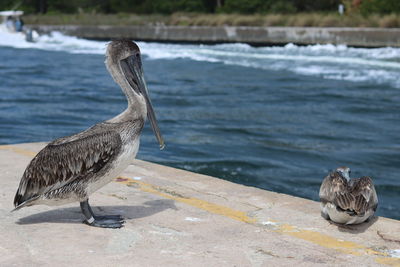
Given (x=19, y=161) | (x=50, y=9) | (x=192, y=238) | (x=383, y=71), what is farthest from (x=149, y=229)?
(x=50, y=9)

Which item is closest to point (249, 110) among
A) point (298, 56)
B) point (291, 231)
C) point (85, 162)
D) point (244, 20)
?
point (291, 231)

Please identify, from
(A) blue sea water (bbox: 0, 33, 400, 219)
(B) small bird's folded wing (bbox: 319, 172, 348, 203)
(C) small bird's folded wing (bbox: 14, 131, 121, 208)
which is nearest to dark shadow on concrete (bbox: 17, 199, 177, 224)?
(C) small bird's folded wing (bbox: 14, 131, 121, 208)

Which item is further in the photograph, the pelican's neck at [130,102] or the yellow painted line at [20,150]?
the yellow painted line at [20,150]

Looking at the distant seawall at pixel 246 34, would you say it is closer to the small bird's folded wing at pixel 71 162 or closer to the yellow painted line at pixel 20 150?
the yellow painted line at pixel 20 150

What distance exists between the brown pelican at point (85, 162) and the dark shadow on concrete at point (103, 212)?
27 cm

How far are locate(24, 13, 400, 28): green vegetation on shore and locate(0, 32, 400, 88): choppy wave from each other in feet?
11.6

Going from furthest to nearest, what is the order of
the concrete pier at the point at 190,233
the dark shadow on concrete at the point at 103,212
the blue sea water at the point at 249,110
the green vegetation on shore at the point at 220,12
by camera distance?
the green vegetation on shore at the point at 220,12 → the blue sea water at the point at 249,110 → the dark shadow on concrete at the point at 103,212 → the concrete pier at the point at 190,233

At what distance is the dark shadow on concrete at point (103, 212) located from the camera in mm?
5039

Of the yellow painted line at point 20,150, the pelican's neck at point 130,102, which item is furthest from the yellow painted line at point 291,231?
the yellow painted line at point 20,150

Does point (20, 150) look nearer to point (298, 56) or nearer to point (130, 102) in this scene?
point (130, 102)

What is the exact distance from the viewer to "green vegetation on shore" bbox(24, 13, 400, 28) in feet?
114

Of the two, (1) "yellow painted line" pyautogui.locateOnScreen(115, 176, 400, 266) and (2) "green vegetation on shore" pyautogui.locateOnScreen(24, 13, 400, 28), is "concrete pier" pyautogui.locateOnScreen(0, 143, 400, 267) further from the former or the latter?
(2) "green vegetation on shore" pyautogui.locateOnScreen(24, 13, 400, 28)

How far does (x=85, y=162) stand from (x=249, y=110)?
11354 millimetres

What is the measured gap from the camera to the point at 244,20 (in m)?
40.5
